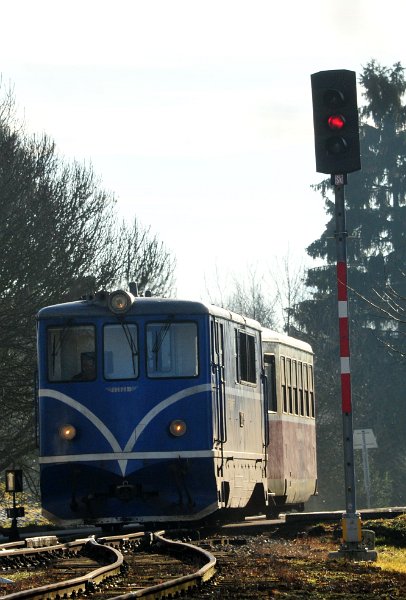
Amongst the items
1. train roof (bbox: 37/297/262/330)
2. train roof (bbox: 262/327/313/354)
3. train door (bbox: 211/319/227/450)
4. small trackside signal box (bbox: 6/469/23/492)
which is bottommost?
small trackside signal box (bbox: 6/469/23/492)

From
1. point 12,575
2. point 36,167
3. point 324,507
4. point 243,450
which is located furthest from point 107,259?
point 12,575

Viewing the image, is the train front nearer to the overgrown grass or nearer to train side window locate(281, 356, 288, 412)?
the overgrown grass

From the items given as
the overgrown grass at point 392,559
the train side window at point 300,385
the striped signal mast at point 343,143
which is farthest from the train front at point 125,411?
the train side window at point 300,385

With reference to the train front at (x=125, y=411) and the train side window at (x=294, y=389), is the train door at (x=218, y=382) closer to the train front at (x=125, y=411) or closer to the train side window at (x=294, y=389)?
the train front at (x=125, y=411)

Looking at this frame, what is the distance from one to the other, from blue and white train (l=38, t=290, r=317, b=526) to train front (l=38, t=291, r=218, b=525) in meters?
0.01

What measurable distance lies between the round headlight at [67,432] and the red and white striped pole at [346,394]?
4822 mm

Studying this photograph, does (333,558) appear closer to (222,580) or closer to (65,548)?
(222,580)

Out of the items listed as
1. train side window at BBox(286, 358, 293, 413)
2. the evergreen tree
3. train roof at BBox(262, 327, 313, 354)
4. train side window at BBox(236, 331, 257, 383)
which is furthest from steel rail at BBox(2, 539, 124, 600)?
the evergreen tree

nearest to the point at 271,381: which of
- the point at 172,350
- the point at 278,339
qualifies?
the point at 278,339

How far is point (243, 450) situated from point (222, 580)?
863 cm

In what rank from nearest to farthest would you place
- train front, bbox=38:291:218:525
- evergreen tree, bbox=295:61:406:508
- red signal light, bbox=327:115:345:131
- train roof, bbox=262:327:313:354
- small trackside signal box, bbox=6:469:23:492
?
1. red signal light, bbox=327:115:345:131
2. train front, bbox=38:291:218:525
3. small trackside signal box, bbox=6:469:23:492
4. train roof, bbox=262:327:313:354
5. evergreen tree, bbox=295:61:406:508

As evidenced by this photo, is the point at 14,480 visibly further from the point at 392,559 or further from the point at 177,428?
the point at 392,559

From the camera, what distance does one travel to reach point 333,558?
47.1ft

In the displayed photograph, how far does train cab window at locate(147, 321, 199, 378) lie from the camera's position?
1914 cm
